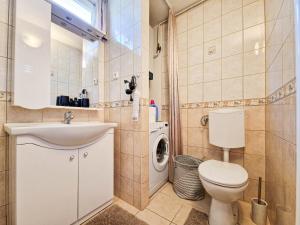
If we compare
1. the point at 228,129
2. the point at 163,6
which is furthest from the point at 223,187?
the point at 163,6

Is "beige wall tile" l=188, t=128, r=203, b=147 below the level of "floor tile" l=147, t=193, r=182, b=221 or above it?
above

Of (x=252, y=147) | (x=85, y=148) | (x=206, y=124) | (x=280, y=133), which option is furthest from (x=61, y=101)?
(x=252, y=147)

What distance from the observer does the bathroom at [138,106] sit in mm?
847

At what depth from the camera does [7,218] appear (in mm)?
957

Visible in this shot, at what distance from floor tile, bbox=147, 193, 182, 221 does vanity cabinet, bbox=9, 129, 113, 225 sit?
0.44 metres

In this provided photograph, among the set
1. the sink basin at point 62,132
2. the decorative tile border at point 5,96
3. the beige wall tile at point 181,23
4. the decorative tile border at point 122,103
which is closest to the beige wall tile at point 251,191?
the decorative tile border at point 122,103

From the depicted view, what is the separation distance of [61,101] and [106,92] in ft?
1.54

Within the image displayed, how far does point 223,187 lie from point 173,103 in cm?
102

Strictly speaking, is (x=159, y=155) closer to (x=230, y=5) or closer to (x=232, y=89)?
(x=232, y=89)

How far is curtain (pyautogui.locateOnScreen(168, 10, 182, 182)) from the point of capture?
1684mm

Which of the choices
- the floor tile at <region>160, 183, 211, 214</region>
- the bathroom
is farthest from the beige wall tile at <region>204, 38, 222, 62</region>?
the floor tile at <region>160, 183, 211, 214</region>

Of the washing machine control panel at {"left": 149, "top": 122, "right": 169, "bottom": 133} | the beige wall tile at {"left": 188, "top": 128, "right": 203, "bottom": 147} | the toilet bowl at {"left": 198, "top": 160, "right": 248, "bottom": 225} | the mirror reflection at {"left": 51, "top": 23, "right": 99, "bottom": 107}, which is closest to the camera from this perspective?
the toilet bowl at {"left": 198, "top": 160, "right": 248, "bottom": 225}

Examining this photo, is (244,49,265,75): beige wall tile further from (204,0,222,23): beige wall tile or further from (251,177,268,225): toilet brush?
(251,177,268,225): toilet brush

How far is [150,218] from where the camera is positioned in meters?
1.15
